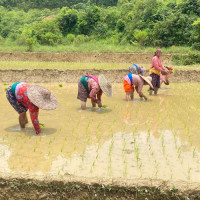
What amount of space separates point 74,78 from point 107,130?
6452 mm

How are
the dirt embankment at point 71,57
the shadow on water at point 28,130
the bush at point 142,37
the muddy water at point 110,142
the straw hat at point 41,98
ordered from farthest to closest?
1. the bush at point 142,37
2. the dirt embankment at point 71,57
3. the shadow on water at point 28,130
4. the straw hat at point 41,98
5. the muddy water at point 110,142

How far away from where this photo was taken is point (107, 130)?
540cm

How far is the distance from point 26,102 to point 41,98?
13.8 inches

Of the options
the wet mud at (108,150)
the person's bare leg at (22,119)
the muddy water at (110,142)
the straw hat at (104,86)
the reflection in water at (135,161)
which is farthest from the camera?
the straw hat at (104,86)

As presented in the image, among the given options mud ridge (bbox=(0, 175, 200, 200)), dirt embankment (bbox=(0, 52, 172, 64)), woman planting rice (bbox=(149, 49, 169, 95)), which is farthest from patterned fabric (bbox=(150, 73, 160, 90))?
dirt embankment (bbox=(0, 52, 172, 64))

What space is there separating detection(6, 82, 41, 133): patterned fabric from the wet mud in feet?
0.93

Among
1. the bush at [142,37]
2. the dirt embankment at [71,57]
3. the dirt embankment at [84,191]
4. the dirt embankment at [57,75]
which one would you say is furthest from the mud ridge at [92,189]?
the bush at [142,37]

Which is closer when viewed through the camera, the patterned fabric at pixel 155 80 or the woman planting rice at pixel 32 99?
the woman planting rice at pixel 32 99

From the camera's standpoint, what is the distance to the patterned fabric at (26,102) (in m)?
4.84

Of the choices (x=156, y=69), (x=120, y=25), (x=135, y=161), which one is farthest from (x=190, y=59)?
(x=135, y=161)

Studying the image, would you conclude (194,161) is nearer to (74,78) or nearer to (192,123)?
(192,123)

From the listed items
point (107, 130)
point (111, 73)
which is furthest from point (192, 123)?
point (111, 73)

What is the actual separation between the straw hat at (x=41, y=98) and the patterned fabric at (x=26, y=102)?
22 centimetres

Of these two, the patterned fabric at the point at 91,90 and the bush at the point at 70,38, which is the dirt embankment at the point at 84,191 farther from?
the bush at the point at 70,38
